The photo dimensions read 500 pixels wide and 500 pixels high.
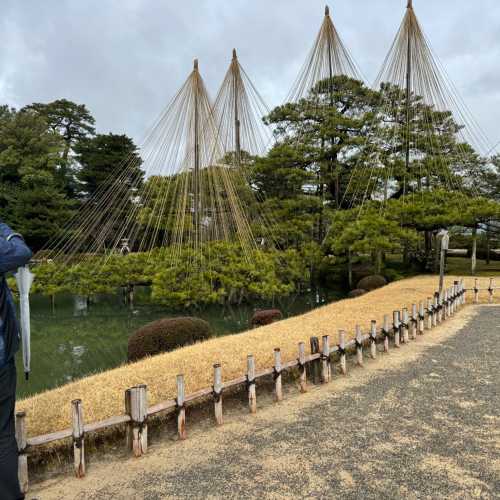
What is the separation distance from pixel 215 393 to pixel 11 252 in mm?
2531

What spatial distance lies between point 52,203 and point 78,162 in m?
7.40

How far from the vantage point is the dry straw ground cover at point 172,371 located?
4.23 meters

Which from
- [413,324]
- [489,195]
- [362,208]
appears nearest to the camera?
[413,324]

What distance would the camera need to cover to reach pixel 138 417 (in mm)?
3463

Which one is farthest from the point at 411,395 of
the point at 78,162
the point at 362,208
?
the point at 78,162

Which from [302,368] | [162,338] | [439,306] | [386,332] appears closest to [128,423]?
[302,368]

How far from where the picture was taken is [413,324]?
7.75 metres

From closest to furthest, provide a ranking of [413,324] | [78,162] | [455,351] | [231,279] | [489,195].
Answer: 1. [455,351]
2. [413,324]
3. [231,279]
4. [489,195]
5. [78,162]


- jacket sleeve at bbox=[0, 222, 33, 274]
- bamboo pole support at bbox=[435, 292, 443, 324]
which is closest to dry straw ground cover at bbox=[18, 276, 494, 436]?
bamboo pole support at bbox=[435, 292, 443, 324]

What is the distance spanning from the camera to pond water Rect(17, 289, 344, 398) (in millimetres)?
8438

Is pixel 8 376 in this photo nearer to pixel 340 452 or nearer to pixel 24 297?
pixel 24 297

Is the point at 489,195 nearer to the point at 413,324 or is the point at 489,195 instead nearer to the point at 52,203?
the point at 413,324

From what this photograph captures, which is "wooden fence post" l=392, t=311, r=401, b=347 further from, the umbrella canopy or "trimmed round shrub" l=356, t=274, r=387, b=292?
"trimmed round shrub" l=356, t=274, r=387, b=292

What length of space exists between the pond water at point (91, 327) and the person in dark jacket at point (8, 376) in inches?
198
